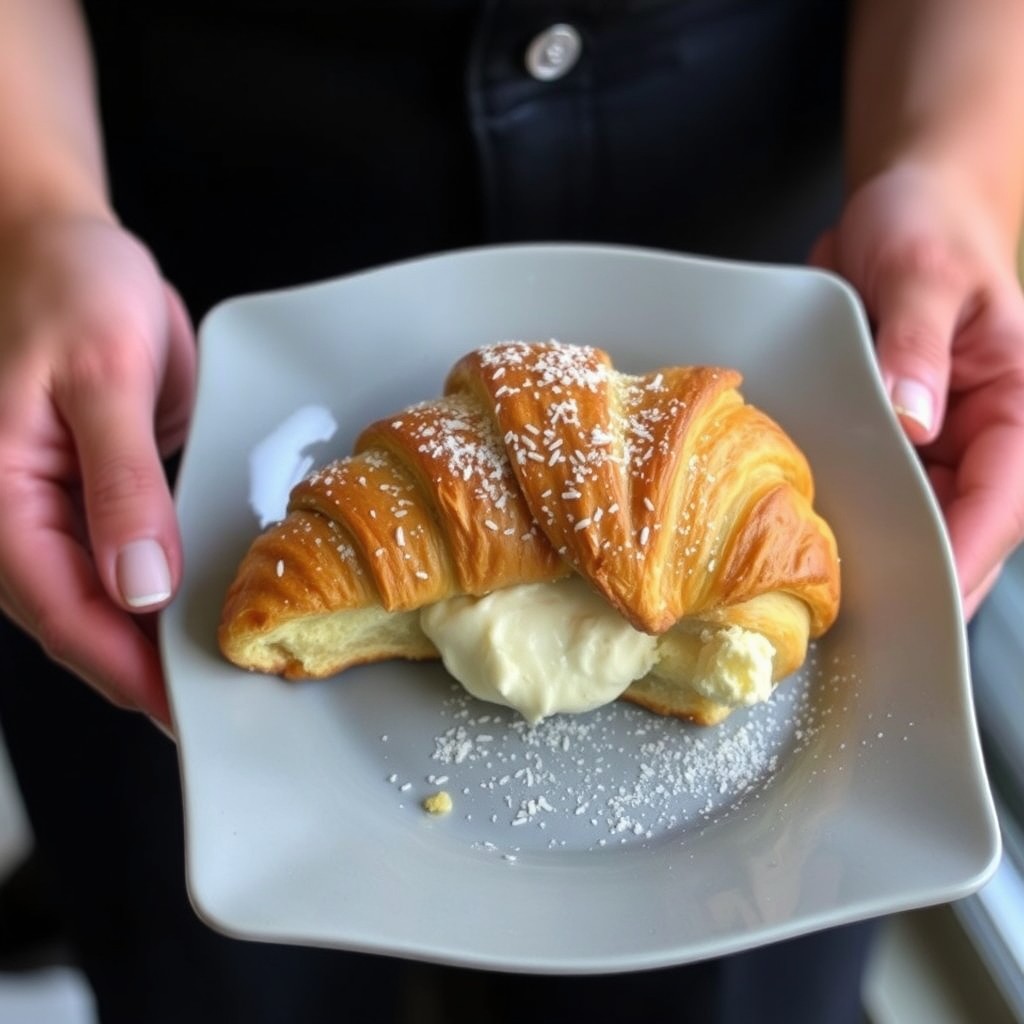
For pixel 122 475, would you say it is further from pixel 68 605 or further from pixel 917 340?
pixel 917 340

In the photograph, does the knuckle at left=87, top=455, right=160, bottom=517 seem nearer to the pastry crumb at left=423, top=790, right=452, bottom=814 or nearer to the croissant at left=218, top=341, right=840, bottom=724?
the croissant at left=218, top=341, right=840, bottom=724

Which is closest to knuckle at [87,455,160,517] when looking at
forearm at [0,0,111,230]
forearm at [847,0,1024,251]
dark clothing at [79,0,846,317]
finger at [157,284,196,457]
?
finger at [157,284,196,457]

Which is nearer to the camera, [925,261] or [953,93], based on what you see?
[925,261]

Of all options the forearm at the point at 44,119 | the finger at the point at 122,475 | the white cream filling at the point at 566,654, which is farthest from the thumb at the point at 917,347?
the forearm at the point at 44,119

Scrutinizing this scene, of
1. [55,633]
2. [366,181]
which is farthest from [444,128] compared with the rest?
[55,633]

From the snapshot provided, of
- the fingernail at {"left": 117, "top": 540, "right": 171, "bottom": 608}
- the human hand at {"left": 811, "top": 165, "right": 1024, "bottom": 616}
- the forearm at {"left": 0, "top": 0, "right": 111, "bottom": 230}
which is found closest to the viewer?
the fingernail at {"left": 117, "top": 540, "right": 171, "bottom": 608}

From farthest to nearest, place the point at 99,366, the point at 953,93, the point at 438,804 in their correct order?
the point at 953,93 < the point at 99,366 < the point at 438,804
